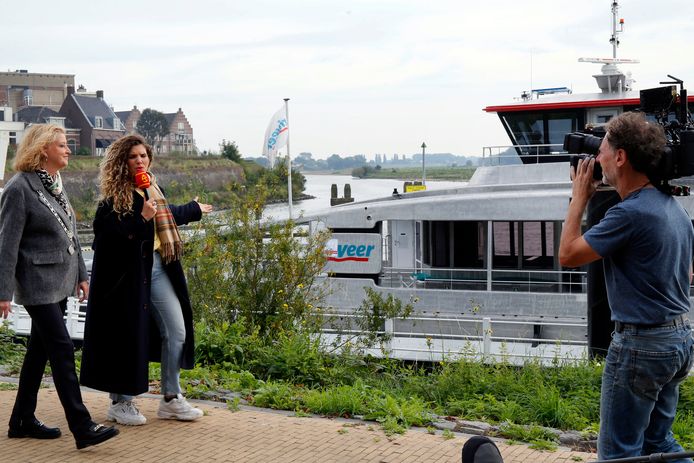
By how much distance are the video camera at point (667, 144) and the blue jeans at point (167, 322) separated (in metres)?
2.88

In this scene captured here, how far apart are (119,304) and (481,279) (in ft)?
39.3

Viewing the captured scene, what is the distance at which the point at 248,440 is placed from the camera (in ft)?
19.0

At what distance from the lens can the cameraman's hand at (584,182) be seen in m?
3.96

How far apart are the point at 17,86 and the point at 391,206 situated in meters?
100

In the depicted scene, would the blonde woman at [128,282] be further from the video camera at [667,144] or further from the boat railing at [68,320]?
the boat railing at [68,320]

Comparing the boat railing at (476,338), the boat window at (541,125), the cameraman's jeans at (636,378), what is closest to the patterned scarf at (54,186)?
the cameraman's jeans at (636,378)

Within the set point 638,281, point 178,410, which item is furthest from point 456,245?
point 638,281

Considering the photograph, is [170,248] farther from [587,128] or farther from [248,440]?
[587,128]

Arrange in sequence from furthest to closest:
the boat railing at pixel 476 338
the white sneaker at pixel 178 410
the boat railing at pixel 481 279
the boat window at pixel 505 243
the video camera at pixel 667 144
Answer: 1. the boat window at pixel 505 243
2. the boat railing at pixel 481 279
3. the boat railing at pixel 476 338
4. the white sneaker at pixel 178 410
5. the video camera at pixel 667 144

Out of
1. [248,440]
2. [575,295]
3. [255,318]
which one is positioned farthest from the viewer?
A: [575,295]

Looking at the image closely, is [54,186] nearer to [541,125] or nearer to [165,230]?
[165,230]

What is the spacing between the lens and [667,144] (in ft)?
12.9

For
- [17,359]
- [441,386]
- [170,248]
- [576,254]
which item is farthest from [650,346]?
[17,359]

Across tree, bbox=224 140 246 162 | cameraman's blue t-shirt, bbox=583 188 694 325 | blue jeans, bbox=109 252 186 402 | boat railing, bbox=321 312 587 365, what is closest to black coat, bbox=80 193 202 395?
blue jeans, bbox=109 252 186 402
